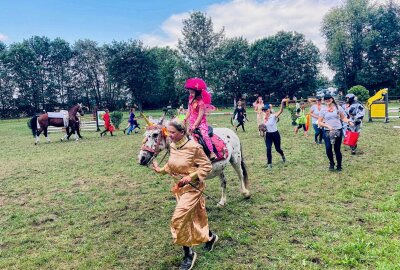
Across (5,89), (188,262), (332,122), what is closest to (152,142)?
(188,262)

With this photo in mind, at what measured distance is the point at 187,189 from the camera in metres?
4.46

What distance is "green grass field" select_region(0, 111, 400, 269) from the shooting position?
4.68 meters

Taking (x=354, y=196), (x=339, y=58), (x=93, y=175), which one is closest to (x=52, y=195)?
(x=93, y=175)

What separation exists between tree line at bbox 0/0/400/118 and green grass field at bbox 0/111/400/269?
44520 millimetres

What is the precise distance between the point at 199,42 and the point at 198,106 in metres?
52.0

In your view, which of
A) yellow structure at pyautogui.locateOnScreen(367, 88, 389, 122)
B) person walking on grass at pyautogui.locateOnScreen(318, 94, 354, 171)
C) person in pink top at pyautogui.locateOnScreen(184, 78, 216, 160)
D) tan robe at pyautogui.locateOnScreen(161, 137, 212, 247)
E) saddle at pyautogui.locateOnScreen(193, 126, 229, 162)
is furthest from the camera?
yellow structure at pyautogui.locateOnScreen(367, 88, 389, 122)

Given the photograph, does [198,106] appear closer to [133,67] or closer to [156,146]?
[156,146]

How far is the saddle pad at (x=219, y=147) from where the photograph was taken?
6120mm

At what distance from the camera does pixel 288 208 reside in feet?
21.1

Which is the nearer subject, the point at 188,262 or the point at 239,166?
the point at 188,262

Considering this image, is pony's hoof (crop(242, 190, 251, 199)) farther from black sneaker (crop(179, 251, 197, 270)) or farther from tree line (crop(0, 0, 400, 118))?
tree line (crop(0, 0, 400, 118))

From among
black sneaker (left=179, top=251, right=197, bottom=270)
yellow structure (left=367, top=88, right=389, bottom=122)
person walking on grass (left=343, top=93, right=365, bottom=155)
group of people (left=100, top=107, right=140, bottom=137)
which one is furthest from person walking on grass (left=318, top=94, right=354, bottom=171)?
group of people (left=100, top=107, right=140, bottom=137)

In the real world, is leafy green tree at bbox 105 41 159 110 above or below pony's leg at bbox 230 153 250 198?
above

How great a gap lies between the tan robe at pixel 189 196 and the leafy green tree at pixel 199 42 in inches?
2044
